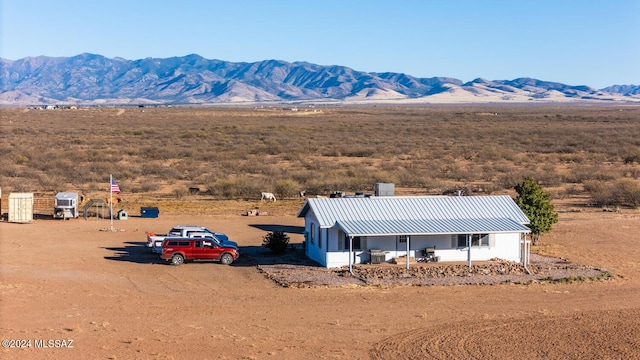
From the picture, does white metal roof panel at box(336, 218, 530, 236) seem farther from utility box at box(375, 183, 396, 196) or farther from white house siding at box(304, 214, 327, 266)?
utility box at box(375, 183, 396, 196)

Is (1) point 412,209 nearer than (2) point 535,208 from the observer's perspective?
Yes

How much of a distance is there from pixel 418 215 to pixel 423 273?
332 cm

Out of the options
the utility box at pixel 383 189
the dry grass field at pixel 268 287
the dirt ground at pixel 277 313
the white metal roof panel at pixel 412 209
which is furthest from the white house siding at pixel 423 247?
the utility box at pixel 383 189

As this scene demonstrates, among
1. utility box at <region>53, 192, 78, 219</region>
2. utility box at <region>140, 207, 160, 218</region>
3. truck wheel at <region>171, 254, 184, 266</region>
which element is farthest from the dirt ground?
utility box at <region>140, 207, 160, 218</region>

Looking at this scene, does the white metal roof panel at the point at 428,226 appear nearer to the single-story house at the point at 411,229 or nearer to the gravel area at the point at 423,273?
the single-story house at the point at 411,229

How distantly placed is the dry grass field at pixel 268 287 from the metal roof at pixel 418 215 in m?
3.02

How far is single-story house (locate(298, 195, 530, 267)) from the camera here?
30531 millimetres

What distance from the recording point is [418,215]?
105 feet

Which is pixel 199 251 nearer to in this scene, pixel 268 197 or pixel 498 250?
pixel 498 250

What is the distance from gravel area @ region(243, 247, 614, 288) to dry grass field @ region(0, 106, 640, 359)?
65 centimetres

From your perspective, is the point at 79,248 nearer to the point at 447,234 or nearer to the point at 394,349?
the point at 447,234

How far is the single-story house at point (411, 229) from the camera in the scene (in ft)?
100

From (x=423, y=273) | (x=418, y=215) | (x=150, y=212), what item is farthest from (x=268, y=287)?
(x=150, y=212)

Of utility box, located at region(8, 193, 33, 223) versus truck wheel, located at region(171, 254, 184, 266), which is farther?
utility box, located at region(8, 193, 33, 223)
